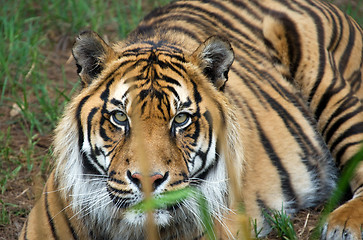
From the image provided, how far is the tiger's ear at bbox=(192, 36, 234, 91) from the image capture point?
313cm

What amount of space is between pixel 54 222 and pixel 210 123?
103 centimetres

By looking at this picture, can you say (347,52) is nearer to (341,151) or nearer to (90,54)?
(341,151)

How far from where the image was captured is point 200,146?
2.98 m

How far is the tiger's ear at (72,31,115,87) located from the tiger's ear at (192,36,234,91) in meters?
0.49

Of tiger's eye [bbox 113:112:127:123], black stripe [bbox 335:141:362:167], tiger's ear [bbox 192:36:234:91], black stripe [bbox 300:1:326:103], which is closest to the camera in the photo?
tiger's eye [bbox 113:112:127:123]

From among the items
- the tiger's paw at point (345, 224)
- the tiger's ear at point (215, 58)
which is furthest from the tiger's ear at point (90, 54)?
the tiger's paw at point (345, 224)

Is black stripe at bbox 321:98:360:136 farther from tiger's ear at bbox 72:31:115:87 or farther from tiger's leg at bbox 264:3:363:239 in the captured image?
tiger's ear at bbox 72:31:115:87

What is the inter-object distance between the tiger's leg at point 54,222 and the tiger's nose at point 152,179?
711 millimetres

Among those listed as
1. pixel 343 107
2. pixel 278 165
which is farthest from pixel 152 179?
pixel 343 107

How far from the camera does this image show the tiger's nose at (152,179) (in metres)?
2.57

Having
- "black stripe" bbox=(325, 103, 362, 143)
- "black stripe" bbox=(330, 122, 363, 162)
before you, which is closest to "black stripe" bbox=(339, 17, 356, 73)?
"black stripe" bbox=(325, 103, 362, 143)

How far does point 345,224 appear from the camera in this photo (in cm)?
346

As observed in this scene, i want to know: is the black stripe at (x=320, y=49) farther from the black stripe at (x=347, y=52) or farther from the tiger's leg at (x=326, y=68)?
the black stripe at (x=347, y=52)

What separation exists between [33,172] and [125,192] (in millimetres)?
1949
